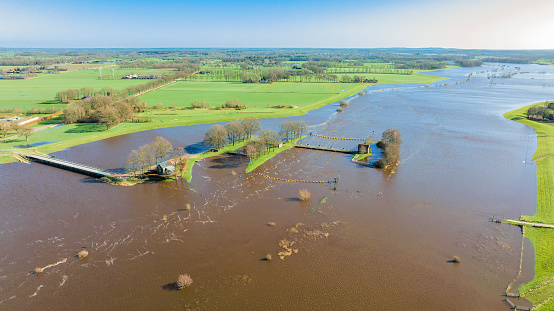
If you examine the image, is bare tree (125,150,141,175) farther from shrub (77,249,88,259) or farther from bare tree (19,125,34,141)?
bare tree (19,125,34,141)

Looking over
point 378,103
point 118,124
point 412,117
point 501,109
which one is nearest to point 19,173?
point 118,124

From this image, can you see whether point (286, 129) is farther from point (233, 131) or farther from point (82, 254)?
point (82, 254)

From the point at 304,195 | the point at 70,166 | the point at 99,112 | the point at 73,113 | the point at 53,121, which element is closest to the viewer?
the point at 304,195

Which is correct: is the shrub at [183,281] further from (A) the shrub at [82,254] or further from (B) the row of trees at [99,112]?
(B) the row of trees at [99,112]

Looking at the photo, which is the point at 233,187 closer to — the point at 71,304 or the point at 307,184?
the point at 307,184

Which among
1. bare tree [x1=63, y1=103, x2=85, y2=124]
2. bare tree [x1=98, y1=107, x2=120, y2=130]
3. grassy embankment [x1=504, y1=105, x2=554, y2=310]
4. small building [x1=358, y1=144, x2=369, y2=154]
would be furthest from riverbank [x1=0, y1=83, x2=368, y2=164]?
grassy embankment [x1=504, y1=105, x2=554, y2=310]

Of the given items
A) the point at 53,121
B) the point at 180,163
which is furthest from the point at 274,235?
the point at 53,121
